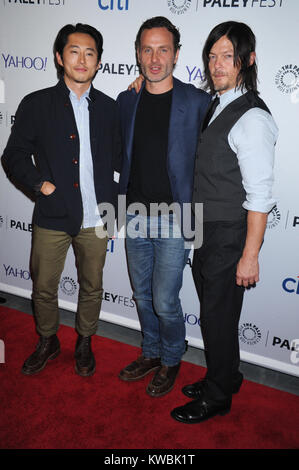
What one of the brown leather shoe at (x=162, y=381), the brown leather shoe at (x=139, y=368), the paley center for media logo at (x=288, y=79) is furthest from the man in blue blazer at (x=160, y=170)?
the paley center for media logo at (x=288, y=79)

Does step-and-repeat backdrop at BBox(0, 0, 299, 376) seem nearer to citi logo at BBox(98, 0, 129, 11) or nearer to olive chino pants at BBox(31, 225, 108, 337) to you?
citi logo at BBox(98, 0, 129, 11)

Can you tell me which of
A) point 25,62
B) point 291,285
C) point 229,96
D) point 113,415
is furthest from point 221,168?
point 25,62

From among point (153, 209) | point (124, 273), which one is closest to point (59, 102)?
point (153, 209)

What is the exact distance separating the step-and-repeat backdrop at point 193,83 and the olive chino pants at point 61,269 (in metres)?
0.56

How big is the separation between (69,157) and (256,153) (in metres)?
1.12

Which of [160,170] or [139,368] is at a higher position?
[160,170]

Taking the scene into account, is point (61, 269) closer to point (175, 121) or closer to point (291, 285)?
point (175, 121)

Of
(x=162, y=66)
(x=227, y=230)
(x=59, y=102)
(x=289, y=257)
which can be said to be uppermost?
(x=162, y=66)

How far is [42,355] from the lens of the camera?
2.59 m

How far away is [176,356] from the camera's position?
246 cm

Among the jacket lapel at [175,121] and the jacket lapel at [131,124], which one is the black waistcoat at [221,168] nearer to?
the jacket lapel at [175,121]
